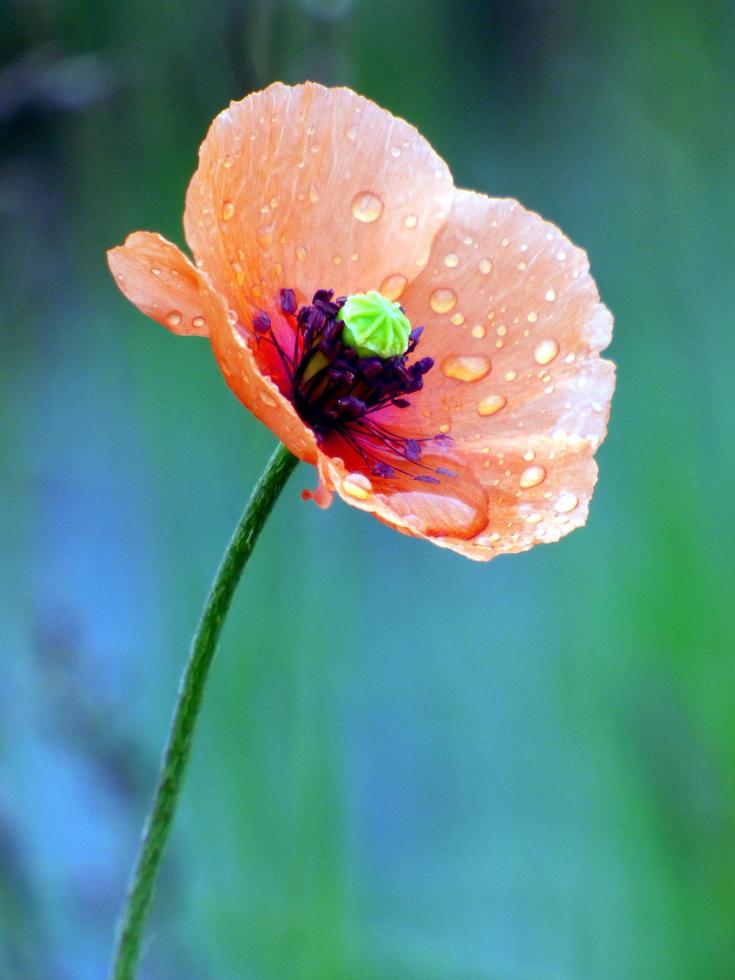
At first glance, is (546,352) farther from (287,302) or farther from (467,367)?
(287,302)

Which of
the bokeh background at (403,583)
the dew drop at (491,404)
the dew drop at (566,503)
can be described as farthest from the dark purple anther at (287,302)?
the bokeh background at (403,583)

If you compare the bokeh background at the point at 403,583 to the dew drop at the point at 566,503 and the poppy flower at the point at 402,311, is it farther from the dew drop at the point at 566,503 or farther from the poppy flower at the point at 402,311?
the dew drop at the point at 566,503

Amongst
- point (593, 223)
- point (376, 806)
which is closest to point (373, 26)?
point (593, 223)

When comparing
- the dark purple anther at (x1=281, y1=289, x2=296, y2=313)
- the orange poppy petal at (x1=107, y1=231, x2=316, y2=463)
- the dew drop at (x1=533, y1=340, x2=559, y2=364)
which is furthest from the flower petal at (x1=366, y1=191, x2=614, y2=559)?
the orange poppy petal at (x1=107, y1=231, x2=316, y2=463)

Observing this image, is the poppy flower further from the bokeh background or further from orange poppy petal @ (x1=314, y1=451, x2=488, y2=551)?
the bokeh background

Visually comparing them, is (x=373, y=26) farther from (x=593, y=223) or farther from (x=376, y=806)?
(x=376, y=806)

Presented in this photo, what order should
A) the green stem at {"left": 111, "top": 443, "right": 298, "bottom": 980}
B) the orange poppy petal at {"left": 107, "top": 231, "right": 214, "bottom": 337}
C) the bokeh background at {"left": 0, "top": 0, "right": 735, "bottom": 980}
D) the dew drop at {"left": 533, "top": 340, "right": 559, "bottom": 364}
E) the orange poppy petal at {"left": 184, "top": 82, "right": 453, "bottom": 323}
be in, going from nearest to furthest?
the green stem at {"left": 111, "top": 443, "right": 298, "bottom": 980}
the orange poppy petal at {"left": 107, "top": 231, "right": 214, "bottom": 337}
the orange poppy petal at {"left": 184, "top": 82, "right": 453, "bottom": 323}
the dew drop at {"left": 533, "top": 340, "right": 559, "bottom": 364}
the bokeh background at {"left": 0, "top": 0, "right": 735, "bottom": 980}

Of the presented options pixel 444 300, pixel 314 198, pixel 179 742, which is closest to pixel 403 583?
pixel 444 300
